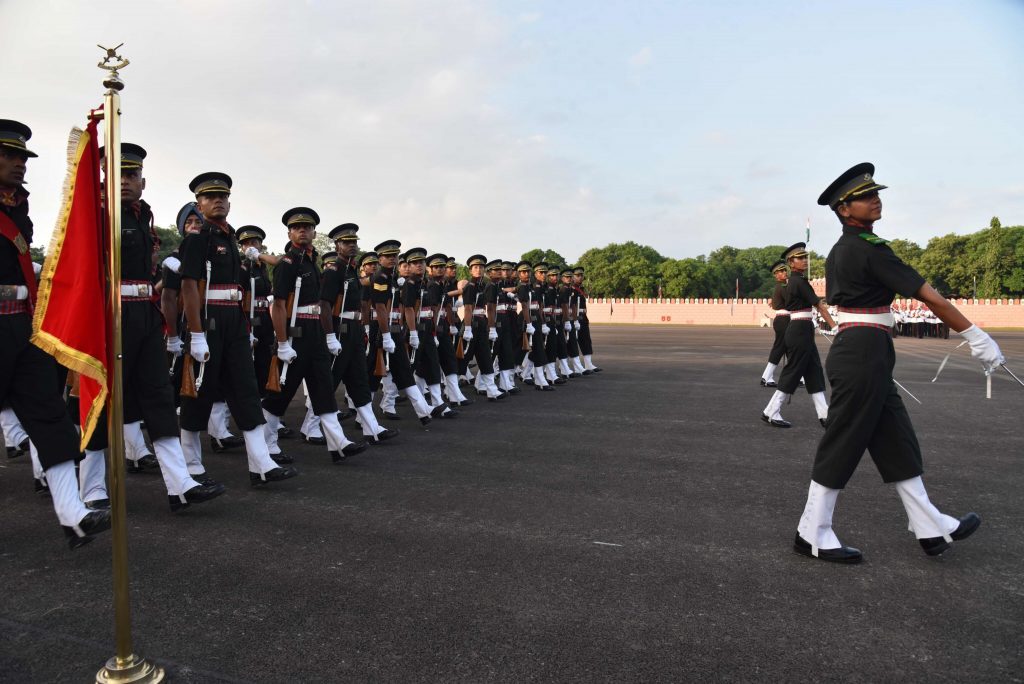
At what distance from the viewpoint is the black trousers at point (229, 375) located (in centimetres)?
518

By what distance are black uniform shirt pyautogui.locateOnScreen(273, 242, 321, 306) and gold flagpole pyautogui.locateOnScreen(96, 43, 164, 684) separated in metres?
3.42

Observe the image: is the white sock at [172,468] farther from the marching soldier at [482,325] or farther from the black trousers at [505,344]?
the black trousers at [505,344]

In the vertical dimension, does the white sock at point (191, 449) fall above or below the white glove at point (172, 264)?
below

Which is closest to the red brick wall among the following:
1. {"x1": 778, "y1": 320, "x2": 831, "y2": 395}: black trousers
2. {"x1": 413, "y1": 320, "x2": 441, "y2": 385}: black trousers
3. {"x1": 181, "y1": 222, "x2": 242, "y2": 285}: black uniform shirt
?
{"x1": 778, "y1": 320, "x2": 831, "y2": 395}: black trousers

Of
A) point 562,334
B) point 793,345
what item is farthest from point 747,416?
point 562,334

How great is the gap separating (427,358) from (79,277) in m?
6.38

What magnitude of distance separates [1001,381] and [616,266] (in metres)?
77.0

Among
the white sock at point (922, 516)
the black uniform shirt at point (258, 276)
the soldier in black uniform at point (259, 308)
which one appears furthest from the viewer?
the black uniform shirt at point (258, 276)

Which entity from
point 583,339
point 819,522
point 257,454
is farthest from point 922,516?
point 583,339

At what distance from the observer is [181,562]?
3.67 meters

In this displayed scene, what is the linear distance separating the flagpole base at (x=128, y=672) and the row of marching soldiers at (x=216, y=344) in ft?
5.25

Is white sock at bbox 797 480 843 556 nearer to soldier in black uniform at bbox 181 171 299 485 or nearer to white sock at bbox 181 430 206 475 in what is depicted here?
soldier in black uniform at bbox 181 171 299 485

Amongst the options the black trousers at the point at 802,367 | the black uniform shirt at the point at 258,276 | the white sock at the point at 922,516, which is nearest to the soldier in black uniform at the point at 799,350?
the black trousers at the point at 802,367

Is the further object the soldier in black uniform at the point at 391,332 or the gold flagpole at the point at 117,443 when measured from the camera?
the soldier in black uniform at the point at 391,332
